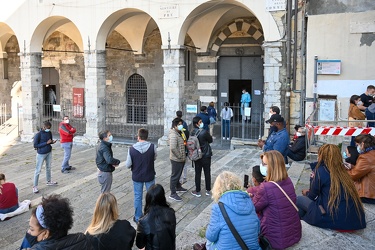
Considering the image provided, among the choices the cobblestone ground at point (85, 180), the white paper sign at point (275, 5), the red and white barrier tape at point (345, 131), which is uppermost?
the white paper sign at point (275, 5)

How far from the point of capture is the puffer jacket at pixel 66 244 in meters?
2.43

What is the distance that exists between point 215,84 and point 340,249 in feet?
38.2

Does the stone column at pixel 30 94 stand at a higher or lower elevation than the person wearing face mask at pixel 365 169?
higher

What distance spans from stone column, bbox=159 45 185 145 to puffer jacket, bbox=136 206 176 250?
28.0 ft

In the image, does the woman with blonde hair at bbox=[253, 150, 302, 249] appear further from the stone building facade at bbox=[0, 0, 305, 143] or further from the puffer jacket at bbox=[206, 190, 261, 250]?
the stone building facade at bbox=[0, 0, 305, 143]

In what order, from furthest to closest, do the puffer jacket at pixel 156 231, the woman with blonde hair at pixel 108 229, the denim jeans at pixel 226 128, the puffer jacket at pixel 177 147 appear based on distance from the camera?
the denim jeans at pixel 226 128
the puffer jacket at pixel 177 147
the puffer jacket at pixel 156 231
the woman with blonde hair at pixel 108 229

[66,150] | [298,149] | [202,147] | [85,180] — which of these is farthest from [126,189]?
[298,149]

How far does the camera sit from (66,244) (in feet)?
8.14

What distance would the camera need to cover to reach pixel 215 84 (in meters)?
15.3

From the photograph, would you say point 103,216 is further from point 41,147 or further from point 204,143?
point 41,147

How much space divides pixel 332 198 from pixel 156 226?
1.89 m

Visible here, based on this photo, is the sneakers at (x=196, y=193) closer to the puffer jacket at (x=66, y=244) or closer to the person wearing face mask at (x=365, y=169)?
the person wearing face mask at (x=365, y=169)

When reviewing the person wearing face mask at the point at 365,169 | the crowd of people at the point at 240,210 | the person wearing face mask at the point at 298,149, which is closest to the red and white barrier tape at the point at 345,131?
the person wearing face mask at the point at 298,149

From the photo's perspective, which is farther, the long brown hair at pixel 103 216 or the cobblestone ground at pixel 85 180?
the cobblestone ground at pixel 85 180
